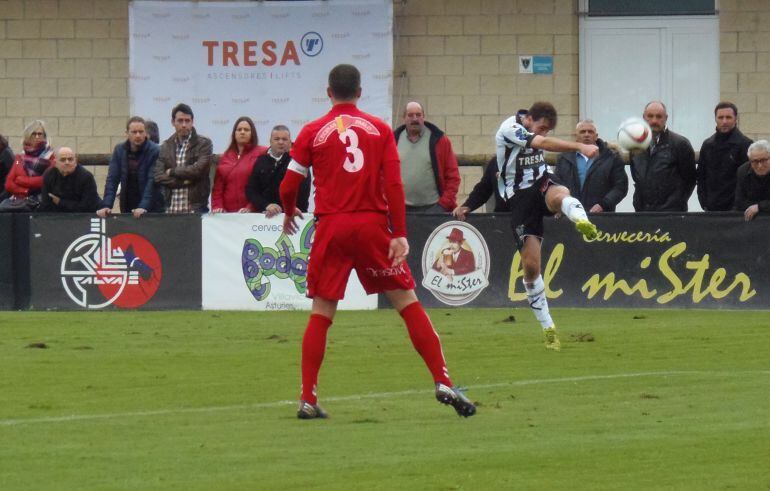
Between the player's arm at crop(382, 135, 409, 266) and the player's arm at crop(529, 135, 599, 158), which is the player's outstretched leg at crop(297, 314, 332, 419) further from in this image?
the player's arm at crop(529, 135, 599, 158)

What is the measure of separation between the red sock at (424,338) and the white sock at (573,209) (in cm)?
435

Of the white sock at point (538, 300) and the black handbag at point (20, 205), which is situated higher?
the black handbag at point (20, 205)

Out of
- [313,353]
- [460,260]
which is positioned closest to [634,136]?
[460,260]

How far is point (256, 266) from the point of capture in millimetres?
19375

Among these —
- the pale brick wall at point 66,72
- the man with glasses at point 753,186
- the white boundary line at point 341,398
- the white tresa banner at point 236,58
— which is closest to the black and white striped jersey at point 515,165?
the white boundary line at point 341,398

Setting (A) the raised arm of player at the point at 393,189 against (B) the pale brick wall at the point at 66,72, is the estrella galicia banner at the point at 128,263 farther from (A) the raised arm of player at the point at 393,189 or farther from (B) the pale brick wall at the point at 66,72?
(A) the raised arm of player at the point at 393,189

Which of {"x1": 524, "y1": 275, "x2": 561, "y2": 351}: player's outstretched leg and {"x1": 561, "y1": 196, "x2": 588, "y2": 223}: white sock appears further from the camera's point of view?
{"x1": 524, "y1": 275, "x2": 561, "y2": 351}: player's outstretched leg

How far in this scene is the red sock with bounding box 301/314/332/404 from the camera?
10133 millimetres

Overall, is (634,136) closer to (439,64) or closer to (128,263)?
(128,263)

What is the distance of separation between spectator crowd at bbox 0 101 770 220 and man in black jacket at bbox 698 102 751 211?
11 mm

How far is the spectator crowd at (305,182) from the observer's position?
1886 cm

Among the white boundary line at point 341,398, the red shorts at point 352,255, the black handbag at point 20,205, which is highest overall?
the black handbag at point 20,205

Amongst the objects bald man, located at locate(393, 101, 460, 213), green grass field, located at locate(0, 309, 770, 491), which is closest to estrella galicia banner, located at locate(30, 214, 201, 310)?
green grass field, located at locate(0, 309, 770, 491)

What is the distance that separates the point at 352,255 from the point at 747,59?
16.5 meters
